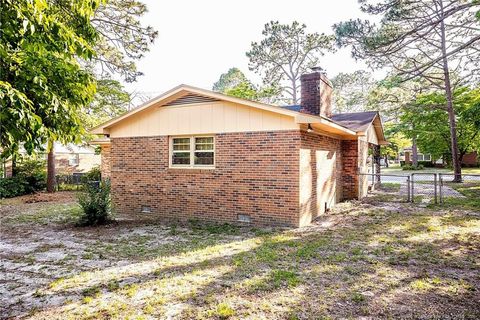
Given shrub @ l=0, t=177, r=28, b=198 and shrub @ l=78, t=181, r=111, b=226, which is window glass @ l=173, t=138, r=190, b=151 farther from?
shrub @ l=0, t=177, r=28, b=198

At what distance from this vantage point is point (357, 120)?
13828 millimetres

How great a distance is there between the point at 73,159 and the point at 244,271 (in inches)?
958

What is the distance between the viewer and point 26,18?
2871mm

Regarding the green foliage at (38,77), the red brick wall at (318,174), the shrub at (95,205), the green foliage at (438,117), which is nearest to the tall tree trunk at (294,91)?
the green foliage at (438,117)

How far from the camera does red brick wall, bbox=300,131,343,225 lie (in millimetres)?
8422

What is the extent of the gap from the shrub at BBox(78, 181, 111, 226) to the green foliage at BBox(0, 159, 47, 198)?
33.9 ft

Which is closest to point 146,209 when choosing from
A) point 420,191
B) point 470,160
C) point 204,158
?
point 204,158

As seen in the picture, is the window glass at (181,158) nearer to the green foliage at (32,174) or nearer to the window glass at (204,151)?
the window glass at (204,151)

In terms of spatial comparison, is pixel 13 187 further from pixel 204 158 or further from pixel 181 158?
pixel 204 158

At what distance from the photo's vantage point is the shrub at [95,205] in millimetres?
8812

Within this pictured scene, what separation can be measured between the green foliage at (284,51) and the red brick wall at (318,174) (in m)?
20.0

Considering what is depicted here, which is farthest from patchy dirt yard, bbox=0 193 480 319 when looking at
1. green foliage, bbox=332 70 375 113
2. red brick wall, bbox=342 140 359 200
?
green foliage, bbox=332 70 375 113

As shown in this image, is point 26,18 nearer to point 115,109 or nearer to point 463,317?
point 463,317

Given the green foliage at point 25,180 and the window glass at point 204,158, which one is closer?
the window glass at point 204,158
